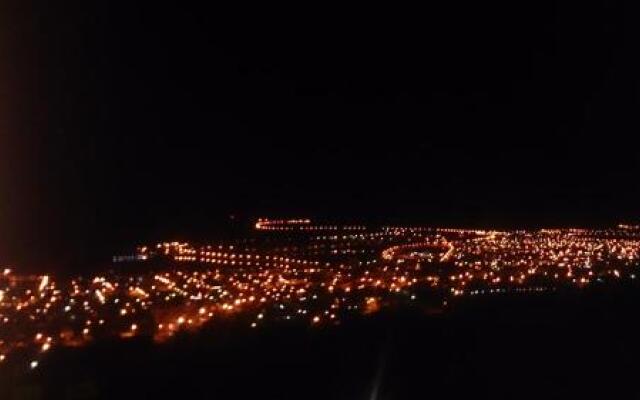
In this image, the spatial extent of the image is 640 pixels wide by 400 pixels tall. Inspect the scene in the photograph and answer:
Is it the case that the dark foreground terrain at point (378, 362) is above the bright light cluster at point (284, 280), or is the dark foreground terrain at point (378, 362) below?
above

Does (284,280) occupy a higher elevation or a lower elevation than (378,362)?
lower

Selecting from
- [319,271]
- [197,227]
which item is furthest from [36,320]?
[197,227]

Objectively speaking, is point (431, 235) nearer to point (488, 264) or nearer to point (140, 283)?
point (488, 264)

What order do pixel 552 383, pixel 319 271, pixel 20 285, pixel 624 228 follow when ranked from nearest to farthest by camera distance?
pixel 552 383, pixel 20 285, pixel 319 271, pixel 624 228

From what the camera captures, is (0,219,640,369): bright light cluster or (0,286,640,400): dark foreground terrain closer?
(0,286,640,400): dark foreground terrain

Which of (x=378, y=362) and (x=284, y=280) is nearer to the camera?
(x=378, y=362)

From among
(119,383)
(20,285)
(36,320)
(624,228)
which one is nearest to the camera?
(119,383)

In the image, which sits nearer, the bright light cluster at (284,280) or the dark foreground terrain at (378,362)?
the dark foreground terrain at (378,362)

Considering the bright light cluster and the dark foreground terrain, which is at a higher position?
the dark foreground terrain
